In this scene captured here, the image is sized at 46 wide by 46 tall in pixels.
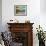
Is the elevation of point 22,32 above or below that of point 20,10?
below

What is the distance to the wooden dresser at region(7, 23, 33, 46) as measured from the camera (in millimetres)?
5742

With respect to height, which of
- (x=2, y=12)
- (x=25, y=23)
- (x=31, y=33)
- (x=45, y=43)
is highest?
(x=2, y=12)

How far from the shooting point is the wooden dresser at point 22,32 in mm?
5742

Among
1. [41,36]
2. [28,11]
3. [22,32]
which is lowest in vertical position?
[41,36]

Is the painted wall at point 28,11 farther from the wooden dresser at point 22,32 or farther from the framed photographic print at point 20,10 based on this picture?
the wooden dresser at point 22,32

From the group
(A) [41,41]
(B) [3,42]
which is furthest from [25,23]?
(B) [3,42]

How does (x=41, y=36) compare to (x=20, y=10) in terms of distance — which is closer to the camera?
(x=41, y=36)

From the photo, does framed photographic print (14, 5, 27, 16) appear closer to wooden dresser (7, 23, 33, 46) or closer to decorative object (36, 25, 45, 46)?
wooden dresser (7, 23, 33, 46)

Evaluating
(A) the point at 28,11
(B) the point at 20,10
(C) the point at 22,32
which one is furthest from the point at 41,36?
(B) the point at 20,10

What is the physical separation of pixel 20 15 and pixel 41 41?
4.36ft

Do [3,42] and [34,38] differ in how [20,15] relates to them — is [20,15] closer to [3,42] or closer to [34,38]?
[34,38]

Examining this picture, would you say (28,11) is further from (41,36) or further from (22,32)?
(41,36)

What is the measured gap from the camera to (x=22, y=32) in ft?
19.1

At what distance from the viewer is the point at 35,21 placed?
595cm
